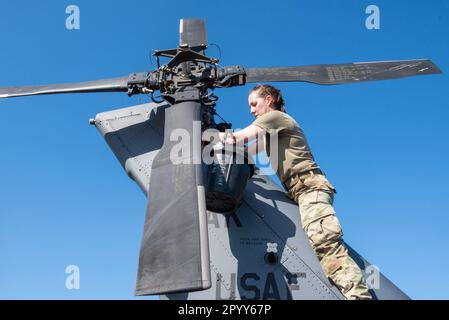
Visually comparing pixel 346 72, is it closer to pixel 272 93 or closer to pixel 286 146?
pixel 272 93

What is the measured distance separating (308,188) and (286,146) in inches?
17.9

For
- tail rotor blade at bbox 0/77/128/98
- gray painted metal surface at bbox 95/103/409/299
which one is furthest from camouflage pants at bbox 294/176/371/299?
tail rotor blade at bbox 0/77/128/98

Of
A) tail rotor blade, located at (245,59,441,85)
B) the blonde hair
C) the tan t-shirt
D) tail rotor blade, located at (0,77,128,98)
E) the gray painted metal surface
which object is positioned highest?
tail rotor blade, located at (0,77,128,98)

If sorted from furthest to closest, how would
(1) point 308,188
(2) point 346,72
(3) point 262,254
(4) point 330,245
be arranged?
(2) point 346,72 → (3) point 262,254 → (1) point 308,188 → (4) point 330,245

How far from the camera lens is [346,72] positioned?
4781 millimetres

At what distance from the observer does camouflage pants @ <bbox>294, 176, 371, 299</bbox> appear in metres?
3.52

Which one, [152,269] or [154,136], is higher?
[154,136]

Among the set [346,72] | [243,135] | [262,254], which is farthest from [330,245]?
[346,72]

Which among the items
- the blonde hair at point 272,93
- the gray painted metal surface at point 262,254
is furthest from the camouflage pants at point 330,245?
the blonde hair at point 272,93

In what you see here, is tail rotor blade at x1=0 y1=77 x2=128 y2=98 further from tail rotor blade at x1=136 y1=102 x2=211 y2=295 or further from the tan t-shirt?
the tan t-shirt

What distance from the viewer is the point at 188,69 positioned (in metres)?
4.75
